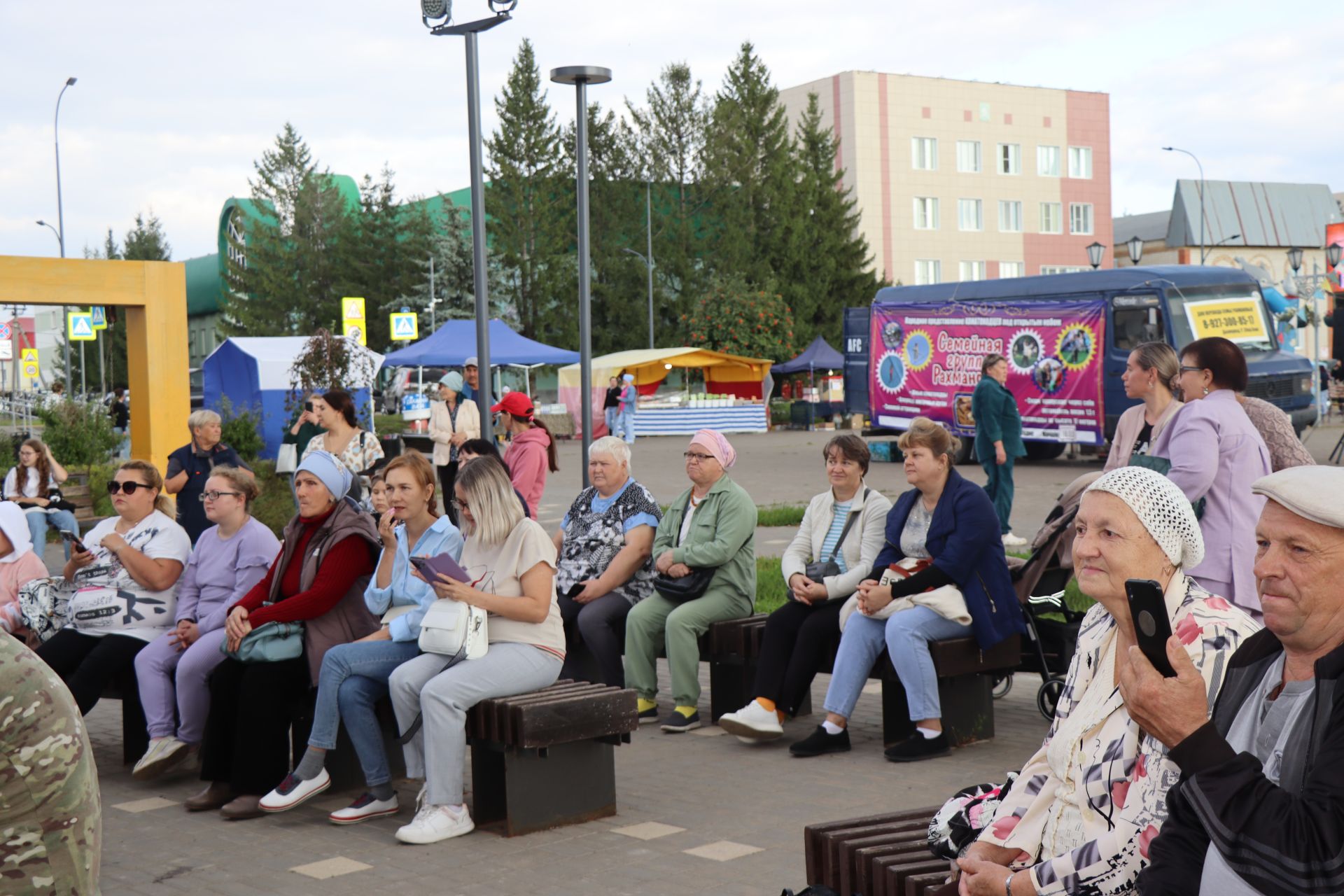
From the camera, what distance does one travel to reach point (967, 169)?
6950 centimetres

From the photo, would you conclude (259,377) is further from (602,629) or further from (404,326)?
(602,629)

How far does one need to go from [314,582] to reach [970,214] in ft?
220

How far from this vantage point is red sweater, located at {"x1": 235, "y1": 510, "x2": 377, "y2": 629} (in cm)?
643

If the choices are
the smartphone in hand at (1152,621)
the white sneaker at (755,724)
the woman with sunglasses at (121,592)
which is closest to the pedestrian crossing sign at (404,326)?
the woman with sunglasses at (121,592)

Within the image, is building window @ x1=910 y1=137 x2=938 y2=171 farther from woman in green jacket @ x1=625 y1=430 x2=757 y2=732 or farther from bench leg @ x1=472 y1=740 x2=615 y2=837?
bench leg @ x1=472 y1=740 x2=615 y2=837

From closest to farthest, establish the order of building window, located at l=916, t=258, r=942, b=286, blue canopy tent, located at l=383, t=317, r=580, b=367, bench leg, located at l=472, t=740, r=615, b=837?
bench leg, located at l=472, t=740, r=615, b=837 → blue canopy tent, located at l=383, t=317, r=580, b=367 → building window, located at l=916, t=258, r=942, b=286

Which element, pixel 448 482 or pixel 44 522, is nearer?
pixel 44 522

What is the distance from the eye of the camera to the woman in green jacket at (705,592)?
7.62 meters

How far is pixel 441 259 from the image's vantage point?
211 ft

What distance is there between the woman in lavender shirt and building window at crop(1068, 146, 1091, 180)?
7002 cm

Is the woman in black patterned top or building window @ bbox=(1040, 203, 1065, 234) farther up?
building window @ bbox=(1040, 203, 1065, 234)

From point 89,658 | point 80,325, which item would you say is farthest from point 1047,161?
point 89,658

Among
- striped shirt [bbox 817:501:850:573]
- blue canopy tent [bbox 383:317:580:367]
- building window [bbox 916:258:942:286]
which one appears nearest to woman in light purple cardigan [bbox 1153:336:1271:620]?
striped shirt [bbox 817:501:850:573]

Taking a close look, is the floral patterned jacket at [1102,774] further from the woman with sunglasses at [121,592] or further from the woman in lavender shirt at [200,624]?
the woman with sunglasses at [121,592]
